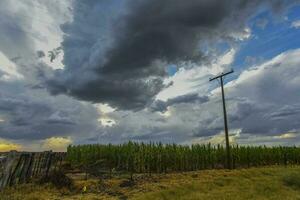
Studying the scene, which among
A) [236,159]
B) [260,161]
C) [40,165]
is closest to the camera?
[40,165]

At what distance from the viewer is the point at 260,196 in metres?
22.2

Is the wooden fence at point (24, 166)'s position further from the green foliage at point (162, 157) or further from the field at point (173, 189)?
the green foliage at point (162, 157)

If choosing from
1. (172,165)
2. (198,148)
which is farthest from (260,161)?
(172,165)

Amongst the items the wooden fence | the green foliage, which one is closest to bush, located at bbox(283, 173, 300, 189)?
the green foliage

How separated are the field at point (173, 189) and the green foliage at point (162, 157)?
4.64 metres

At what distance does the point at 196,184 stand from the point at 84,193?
23.2ft

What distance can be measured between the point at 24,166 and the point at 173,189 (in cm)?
951

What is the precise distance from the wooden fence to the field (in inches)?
27.6

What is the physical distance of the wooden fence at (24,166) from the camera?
22.0 meters

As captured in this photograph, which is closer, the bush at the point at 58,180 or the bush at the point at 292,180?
the bush at the point at 58,180

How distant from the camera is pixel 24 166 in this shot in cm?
2398

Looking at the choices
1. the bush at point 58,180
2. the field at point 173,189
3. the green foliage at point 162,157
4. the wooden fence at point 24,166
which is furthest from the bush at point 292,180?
the wooden fence at point 24,166

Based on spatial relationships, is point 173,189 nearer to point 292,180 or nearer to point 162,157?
point 292,180

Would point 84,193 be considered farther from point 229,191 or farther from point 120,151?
point 120,151
